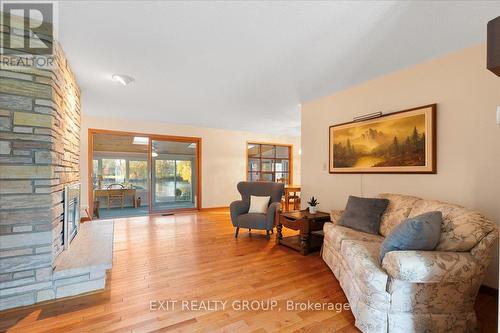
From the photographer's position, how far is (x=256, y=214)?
375cm

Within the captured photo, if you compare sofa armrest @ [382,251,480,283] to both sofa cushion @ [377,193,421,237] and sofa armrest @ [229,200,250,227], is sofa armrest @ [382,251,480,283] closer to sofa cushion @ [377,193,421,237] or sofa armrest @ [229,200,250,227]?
sofa cushion @ [377,193,421,237]

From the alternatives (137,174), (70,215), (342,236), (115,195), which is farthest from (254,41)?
(137,174)

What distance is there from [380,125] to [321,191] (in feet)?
4.40

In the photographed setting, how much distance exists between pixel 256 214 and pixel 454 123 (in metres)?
2.71

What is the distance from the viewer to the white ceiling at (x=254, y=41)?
1.73m

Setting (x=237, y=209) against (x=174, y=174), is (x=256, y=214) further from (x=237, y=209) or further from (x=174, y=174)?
(x=174, y=174)

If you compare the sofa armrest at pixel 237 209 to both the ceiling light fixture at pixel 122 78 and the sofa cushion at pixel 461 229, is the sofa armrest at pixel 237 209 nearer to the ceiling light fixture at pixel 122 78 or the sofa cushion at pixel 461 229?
the ceiling light fixture at pixel 122 78

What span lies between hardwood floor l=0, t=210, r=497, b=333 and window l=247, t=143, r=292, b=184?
3753mm

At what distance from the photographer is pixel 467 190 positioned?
2.23m

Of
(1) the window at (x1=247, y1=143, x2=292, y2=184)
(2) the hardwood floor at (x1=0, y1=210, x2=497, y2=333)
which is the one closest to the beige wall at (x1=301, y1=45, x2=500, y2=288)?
(2) the hardwood floor at (x1=0, y1=210, x2=497, y2=333)

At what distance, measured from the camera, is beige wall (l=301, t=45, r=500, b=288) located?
6.89 feet

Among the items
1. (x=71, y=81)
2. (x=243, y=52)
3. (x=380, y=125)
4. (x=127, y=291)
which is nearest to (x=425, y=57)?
(x=380, y=125)

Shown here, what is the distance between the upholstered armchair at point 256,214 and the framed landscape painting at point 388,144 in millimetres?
1029

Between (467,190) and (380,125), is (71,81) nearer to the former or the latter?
(380,125)
